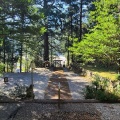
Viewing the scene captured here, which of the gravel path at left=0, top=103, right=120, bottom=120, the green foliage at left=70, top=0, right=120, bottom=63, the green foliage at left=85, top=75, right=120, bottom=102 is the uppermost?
the green foliage at left=70, top=0, right=120, bottom=63

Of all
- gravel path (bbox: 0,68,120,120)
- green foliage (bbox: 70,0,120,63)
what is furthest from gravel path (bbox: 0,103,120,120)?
green foliage (bbox: 70,0,120,63)

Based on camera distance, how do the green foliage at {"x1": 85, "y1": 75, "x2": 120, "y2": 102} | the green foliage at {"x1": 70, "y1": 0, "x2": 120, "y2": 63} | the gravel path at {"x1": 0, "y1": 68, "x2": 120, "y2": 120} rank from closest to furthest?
the gravel path at {"x1": 0, "y1": 68, "x2": 120, "y2": 120}
the green foliage at {"x1": 85, "y1": 75, "x2": 120, "y2": 102}
the green foliage at {"x1": 70, "y1": 0, "x2": 120, "y2": 63}

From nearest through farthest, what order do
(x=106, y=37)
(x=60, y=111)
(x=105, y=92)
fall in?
(x=60, y=111)
(x=105, y=92)
(x=106, y=37)

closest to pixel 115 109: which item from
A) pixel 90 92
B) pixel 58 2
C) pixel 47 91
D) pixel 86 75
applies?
pixel 90 92

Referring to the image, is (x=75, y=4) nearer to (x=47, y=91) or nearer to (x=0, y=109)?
(x=47, y=91)

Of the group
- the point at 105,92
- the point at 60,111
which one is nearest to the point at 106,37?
the point at 105,92

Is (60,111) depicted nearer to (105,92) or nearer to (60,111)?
(60,111)

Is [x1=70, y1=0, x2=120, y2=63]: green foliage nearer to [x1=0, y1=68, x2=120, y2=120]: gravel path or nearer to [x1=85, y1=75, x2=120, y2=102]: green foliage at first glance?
[x1=85, y1=75, x2=120, y2=102]: green foliage

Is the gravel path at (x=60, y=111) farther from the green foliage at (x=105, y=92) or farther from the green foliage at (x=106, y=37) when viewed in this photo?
the green foliage at (x=106, y=37)

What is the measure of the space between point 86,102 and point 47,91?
163 inches

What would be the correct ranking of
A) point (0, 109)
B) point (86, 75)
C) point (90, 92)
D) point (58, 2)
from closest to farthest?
point (0, 109)
point (90, 92)
point (86, 75)
point (58, 2)

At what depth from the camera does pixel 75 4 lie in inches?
1433

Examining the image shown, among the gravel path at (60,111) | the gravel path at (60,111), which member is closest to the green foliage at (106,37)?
the gravel path at (60,111)

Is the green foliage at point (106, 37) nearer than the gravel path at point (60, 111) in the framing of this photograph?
No
